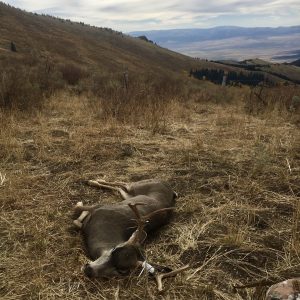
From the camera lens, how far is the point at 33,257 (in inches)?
172

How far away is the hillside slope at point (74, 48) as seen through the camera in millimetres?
33500

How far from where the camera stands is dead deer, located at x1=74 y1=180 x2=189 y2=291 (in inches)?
155

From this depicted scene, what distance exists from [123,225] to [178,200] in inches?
49.2

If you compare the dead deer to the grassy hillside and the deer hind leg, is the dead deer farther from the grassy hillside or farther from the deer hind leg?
the grassy hillside

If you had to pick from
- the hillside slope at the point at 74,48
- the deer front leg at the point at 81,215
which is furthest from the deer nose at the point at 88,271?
the hillside slope at the point at 74,48

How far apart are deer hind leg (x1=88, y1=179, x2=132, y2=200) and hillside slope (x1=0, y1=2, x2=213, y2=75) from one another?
19.1 metres

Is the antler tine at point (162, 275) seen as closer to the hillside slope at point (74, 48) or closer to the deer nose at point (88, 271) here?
the deer nose at point (88, 271)

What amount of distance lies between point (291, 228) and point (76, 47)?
137 ft

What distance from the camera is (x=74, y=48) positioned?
1692 inches

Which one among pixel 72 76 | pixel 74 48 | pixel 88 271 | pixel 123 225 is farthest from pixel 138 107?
pixel 74 48

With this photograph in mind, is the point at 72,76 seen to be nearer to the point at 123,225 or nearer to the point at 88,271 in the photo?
the point at 123,225

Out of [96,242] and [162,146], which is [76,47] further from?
Answer: [96,242]

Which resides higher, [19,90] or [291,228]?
[19,90]

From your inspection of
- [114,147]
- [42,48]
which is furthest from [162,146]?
[42,48]
